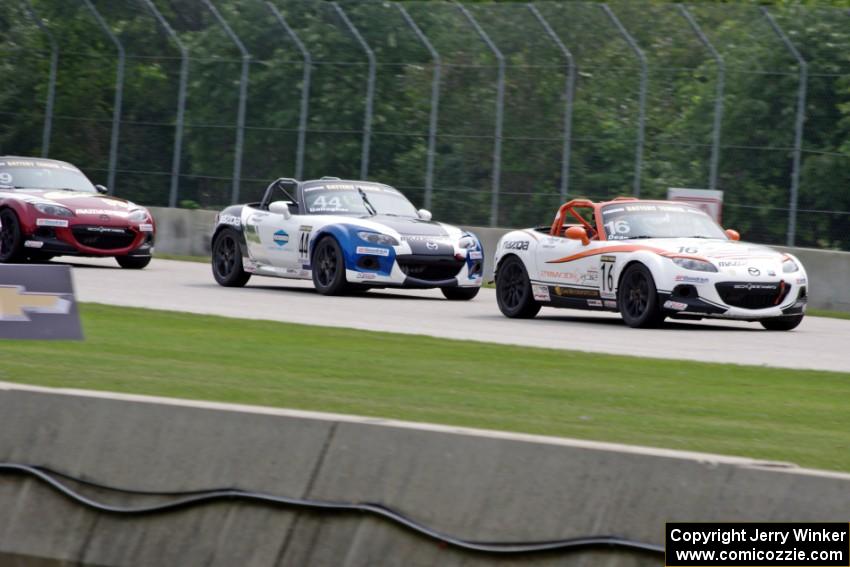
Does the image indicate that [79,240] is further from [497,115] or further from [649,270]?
[649,270]

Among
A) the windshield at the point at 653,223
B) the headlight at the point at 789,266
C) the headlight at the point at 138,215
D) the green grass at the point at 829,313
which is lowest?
the green grass at the point at 829,313

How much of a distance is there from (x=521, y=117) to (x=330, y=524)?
20742 mm

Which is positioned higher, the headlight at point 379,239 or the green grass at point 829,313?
the headlight at point 379,239

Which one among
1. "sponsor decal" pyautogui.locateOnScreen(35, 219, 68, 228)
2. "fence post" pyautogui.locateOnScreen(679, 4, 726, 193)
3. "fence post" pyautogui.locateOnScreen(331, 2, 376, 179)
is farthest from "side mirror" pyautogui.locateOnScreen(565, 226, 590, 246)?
"fence post" pyautogui.locateOnScreen(331, 2, 376, 179)

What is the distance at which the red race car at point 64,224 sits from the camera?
23.1m

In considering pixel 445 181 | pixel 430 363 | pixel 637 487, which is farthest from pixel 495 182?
pixel 637 487

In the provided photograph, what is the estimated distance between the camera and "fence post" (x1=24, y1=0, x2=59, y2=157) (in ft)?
105

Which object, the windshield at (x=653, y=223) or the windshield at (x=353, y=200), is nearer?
the windshield at (x=653, y=223)

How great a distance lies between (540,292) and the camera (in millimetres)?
18125

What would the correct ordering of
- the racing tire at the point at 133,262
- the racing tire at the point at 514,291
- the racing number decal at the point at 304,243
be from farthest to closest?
the racing tire at the point at 133,262 < the racing number decal at the point at 304,243 < the racing tire at the point at 514,291

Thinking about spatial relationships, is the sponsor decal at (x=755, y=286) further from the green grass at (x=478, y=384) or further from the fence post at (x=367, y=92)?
the fence post at (x=367, y=92)

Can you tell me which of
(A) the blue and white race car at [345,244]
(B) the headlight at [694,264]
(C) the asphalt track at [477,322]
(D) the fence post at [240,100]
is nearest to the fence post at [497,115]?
(D) the fence post at [240,100]

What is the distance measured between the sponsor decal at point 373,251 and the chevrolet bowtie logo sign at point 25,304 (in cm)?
890

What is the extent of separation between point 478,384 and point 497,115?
1794 cm
